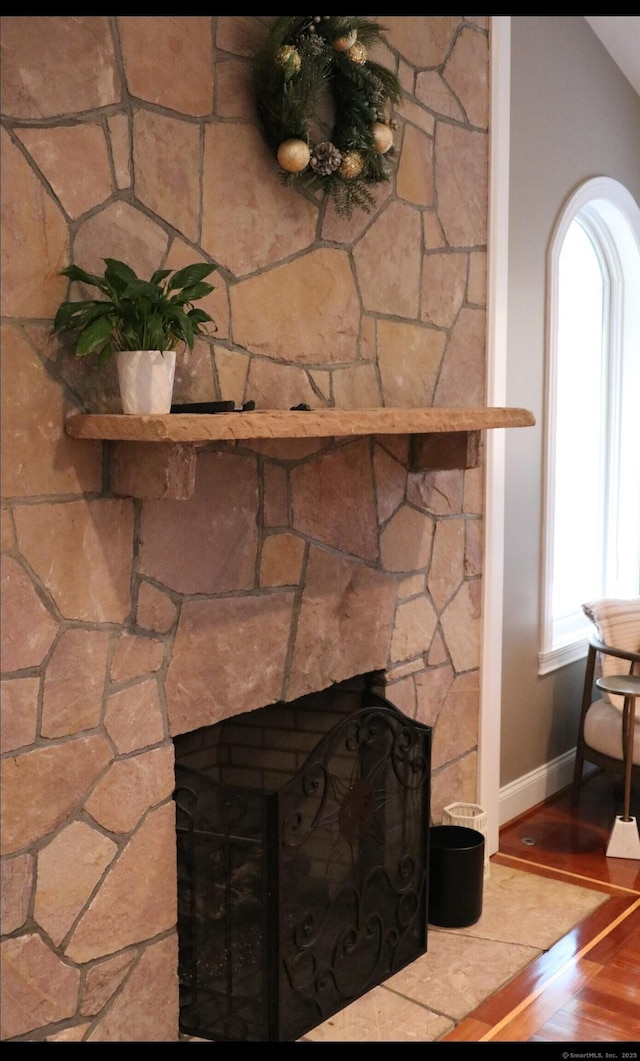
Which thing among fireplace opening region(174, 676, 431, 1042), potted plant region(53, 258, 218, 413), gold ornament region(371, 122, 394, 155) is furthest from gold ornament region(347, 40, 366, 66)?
fireplace opening region(174, 676, 431, 1042)

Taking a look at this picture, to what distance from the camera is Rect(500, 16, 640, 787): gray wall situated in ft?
11.1

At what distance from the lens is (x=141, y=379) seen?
6.43 ft

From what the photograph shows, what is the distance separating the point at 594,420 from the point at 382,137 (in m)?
2.10

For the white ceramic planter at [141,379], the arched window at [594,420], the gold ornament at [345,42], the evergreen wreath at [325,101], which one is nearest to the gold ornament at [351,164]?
the evergreen wreath at [325,101]

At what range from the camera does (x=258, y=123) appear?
2340mm

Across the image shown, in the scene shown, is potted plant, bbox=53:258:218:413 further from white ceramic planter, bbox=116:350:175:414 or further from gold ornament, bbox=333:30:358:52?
gold ornament, bbox=333:30:358:52

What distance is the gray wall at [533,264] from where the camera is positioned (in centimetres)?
339

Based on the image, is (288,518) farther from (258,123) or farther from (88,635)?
(258,123)

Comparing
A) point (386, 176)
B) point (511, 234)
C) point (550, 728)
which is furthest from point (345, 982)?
point (511, 234)

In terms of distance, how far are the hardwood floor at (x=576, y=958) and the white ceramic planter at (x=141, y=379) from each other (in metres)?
1.58

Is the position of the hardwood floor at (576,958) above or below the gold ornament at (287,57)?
below

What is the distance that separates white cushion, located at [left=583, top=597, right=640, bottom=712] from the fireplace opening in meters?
1.20

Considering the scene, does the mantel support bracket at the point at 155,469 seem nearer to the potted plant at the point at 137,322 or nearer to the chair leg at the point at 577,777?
the potted plant at the point at 137,322

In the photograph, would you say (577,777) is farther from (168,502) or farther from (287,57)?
(287,57)
